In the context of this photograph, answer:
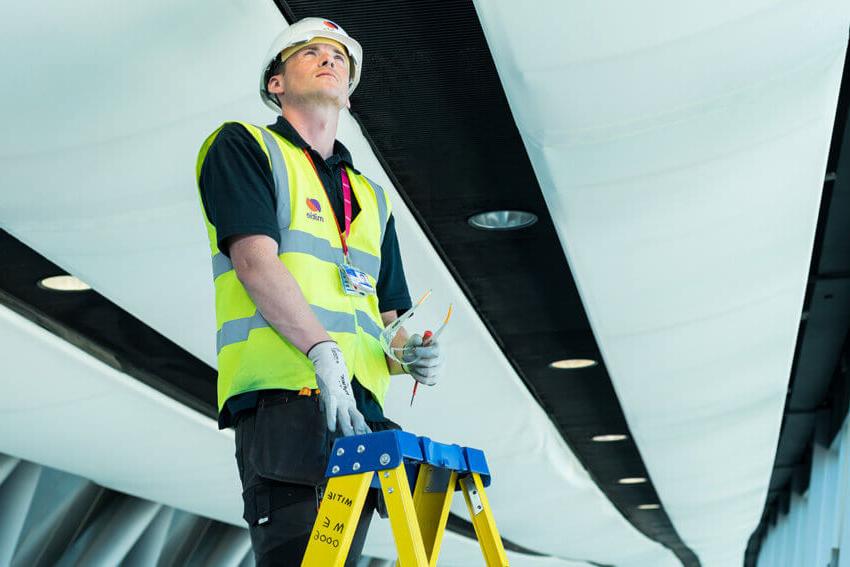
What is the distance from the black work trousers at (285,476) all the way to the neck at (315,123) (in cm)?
112

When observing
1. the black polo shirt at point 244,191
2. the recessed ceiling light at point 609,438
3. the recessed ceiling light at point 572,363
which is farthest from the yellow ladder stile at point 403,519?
the recessed ceiling light at point 609,438

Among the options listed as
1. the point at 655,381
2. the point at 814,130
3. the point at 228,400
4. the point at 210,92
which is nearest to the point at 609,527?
the point at 655,381

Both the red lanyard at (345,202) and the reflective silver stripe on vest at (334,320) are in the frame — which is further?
the red lanyard at (345,202)

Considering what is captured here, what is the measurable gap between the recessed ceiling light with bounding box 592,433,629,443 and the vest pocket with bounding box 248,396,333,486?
53.6 ft

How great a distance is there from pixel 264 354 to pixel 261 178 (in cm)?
63

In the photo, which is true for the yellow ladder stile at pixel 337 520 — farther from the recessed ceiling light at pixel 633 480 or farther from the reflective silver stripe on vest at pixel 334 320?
the recessed ceiling light at pixel 633 480

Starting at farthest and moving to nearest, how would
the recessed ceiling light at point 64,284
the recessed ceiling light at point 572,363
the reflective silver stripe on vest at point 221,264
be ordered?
1. the recessed ceiling light at point 572,363
2. the recessed ceiling light at point 64,284
3. the reflective silver stripe on vest at point 221,264

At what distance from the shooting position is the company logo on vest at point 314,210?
4082mm

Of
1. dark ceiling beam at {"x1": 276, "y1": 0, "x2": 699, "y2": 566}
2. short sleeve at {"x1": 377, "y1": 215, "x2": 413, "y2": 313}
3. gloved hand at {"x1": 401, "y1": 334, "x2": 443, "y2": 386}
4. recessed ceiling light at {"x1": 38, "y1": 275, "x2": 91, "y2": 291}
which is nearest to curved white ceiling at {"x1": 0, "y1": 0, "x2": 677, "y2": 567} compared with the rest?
dark ceiling beam at {"x1": 276, "y1": 0, "x2": 699, "y2": 566}

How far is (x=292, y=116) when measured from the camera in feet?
14.7

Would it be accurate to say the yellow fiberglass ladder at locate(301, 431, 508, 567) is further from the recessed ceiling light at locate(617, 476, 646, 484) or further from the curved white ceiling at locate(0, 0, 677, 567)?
the recessed ceiling light at locate(617, 476, 646, 484)

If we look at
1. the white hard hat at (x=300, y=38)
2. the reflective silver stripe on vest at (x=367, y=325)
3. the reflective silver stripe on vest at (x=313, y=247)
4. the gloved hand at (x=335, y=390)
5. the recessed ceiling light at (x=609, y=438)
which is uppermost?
the recessed ceiling light at (x=609, y=438)

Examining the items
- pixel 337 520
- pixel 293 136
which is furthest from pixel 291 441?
pixel 293 136

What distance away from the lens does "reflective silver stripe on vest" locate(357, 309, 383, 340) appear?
4.23 meters
